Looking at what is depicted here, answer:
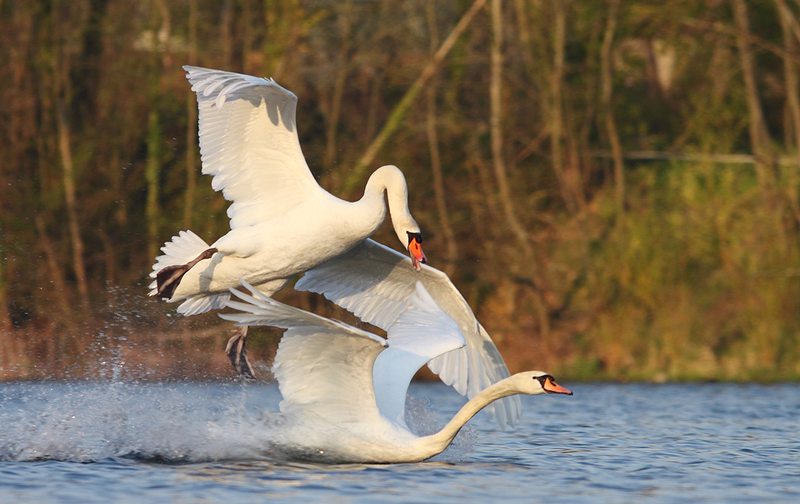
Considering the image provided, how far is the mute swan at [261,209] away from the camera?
9.00 meters

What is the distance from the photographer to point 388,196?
9172 mm

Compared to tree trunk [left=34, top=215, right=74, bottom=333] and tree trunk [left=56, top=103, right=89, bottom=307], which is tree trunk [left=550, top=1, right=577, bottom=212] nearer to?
tree trunk [left=56, top=103, right=89, bottom=307]

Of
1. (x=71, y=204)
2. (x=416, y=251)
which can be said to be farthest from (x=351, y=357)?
(x=71, y=204)

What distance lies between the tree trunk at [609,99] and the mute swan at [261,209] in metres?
10.2

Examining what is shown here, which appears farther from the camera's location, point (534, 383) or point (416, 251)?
point (416, 251)

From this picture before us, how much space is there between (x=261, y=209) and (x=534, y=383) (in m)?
2.15

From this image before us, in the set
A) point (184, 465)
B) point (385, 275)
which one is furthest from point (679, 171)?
point (184, 465)

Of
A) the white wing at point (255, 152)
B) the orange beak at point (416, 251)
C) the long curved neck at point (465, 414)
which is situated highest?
the white wing at point (255, 152)

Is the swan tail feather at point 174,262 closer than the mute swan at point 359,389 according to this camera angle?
No

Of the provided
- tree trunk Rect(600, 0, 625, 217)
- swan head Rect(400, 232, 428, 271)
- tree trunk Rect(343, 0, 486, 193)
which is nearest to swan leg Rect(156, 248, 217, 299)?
swan head Rect(400, 232, 428, 271)

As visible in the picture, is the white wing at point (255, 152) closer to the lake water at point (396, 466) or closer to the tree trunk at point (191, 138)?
the lake water at point (396, 466)

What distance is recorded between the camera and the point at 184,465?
28.6 feet

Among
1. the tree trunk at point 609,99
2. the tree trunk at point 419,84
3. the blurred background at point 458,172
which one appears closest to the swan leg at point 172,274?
the blurred background at point 458,172

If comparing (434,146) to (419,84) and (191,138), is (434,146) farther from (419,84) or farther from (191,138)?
(191,138)
